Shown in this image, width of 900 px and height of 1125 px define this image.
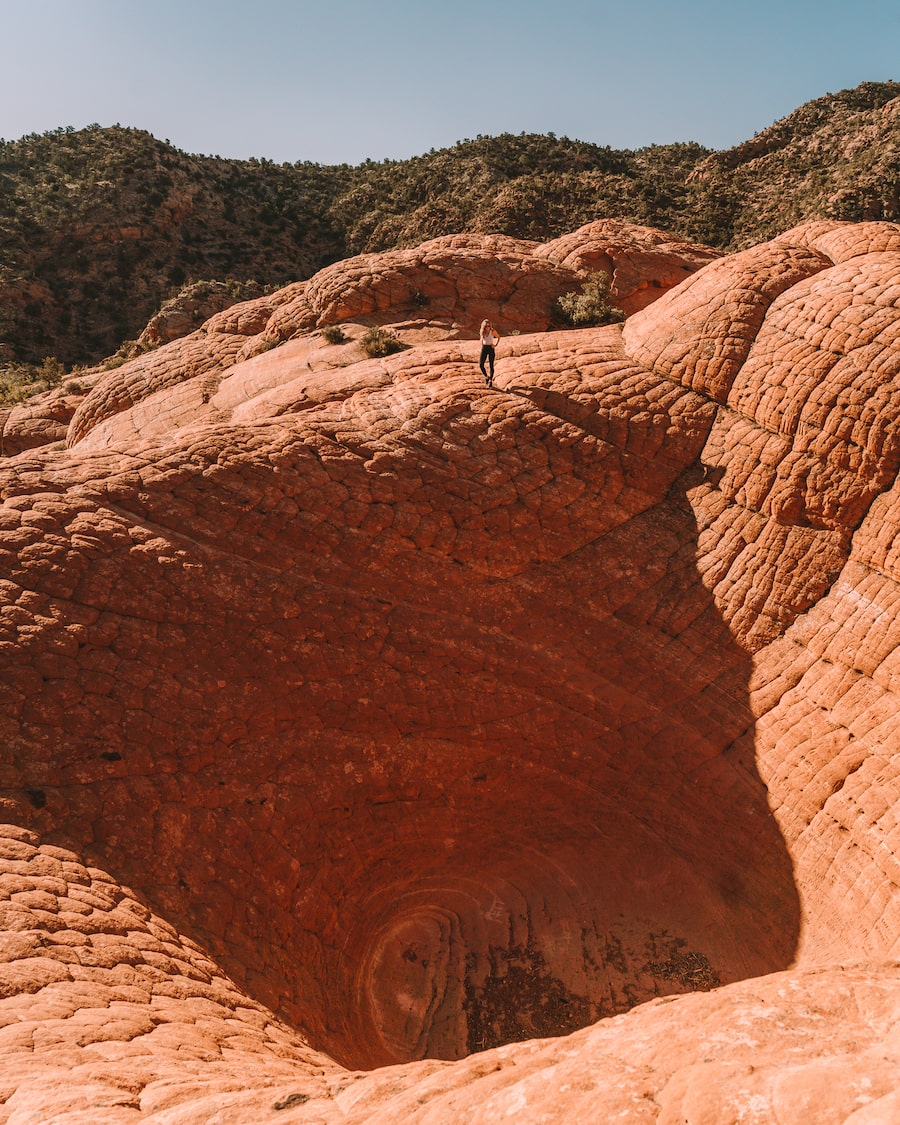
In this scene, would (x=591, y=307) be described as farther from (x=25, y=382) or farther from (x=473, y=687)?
(x=25, y=382)

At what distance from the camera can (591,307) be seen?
16422 mm

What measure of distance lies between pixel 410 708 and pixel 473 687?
979 millimetres

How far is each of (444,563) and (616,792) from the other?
4190 millimetres

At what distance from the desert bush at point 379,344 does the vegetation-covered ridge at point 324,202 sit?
73.2 ft

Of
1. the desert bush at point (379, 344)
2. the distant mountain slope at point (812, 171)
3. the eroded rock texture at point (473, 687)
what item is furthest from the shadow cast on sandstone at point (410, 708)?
the distant mountain slope at point (812, 171)

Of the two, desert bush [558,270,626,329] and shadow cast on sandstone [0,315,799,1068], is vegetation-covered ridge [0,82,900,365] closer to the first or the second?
desert bush [558,270,626,329]

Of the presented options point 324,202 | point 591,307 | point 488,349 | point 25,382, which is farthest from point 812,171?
point 25,382

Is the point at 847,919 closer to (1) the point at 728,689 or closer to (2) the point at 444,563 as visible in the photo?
(1) the point at 728,689

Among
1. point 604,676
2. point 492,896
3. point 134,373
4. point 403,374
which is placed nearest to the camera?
point 492,896

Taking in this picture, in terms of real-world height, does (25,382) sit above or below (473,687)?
above

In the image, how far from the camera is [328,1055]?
24.6ft

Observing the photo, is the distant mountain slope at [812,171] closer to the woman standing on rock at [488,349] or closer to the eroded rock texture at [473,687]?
the eroded rock texture at [473,687]

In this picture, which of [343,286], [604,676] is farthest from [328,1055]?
[343,286]

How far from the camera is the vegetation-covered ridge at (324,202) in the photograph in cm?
3447
